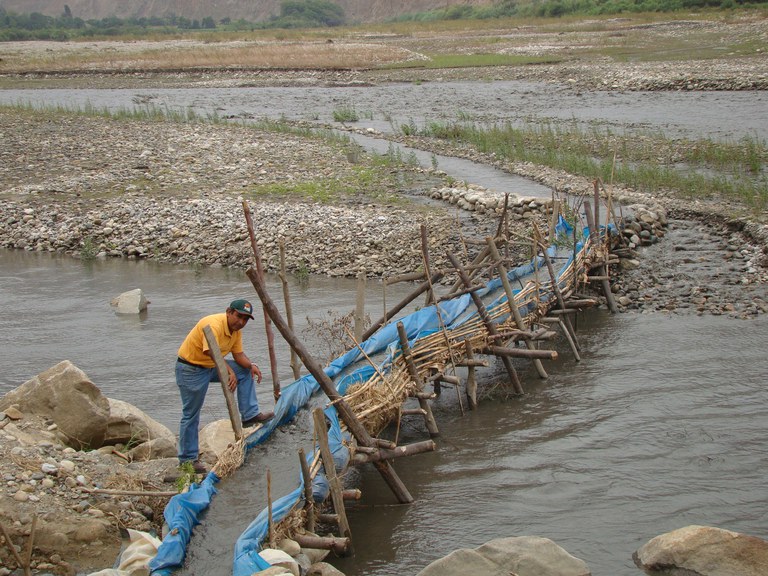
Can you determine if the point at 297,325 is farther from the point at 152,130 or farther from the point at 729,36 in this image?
the point at 729,36

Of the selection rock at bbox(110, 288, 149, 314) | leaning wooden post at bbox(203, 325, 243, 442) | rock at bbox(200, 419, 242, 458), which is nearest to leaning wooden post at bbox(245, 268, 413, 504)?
leaning wooden post at bbox(203, 325, 243, 442)

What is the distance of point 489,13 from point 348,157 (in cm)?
6135

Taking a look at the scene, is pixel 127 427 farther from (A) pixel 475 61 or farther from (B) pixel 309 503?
(A) pixel 475 61

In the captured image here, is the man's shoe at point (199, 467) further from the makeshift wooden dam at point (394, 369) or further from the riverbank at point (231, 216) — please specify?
the riverbank at point (231, 216)

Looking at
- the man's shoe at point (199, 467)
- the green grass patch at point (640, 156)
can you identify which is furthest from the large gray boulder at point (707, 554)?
the green grass patch at point (640, 156)

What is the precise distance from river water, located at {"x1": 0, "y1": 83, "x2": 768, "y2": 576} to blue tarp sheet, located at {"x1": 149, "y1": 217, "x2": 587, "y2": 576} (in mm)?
157

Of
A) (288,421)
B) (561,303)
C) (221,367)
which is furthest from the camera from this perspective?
(561,303)

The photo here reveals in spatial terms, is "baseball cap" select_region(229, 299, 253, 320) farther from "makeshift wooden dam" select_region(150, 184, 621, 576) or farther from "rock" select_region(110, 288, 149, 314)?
"rock" select_region(110, 288, 149, 314)

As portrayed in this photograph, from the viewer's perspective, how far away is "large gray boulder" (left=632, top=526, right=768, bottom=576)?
6180 mm

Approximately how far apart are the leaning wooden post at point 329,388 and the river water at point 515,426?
0.32 m

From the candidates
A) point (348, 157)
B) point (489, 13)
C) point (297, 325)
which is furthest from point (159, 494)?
point (489, 13)

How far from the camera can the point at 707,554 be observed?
629cm

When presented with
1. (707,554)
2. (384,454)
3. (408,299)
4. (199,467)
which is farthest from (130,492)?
(707,554)

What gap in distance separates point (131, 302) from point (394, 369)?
629 cm
